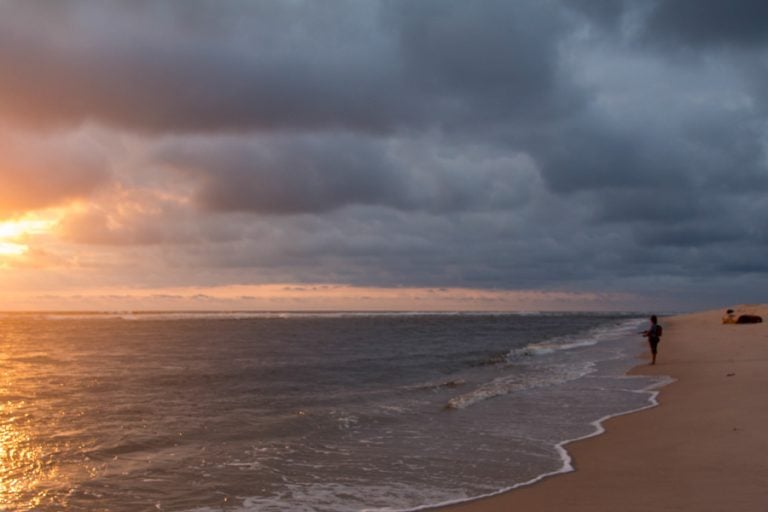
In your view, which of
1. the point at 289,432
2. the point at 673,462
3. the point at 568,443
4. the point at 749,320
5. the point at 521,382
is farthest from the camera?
the point at 749,320

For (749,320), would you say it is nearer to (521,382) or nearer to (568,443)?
(521,382)

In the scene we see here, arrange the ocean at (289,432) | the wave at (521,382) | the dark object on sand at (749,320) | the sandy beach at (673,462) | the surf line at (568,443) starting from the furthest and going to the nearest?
the dark object on sand at (749,320), the wave at (521,382), the ocean at (289,432), the surf line at (568,443), the sandy beach at (673,462)

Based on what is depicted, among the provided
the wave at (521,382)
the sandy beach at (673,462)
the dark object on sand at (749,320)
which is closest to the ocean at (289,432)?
the wave at (521,382)

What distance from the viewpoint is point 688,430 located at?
13.7 metres

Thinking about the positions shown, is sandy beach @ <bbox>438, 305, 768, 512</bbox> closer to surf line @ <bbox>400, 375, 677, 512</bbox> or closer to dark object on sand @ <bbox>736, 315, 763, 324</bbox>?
surf line @ <bbox>400, 375, 677, 512</bbox>

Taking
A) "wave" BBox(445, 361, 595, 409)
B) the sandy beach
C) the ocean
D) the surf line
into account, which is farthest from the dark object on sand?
the sandy beach

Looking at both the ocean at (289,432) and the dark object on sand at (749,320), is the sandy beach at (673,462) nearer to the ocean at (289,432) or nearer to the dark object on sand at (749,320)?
the ocean at (289,432)

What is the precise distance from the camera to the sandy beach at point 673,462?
887 cm

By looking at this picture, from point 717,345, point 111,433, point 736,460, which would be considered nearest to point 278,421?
point 111,433

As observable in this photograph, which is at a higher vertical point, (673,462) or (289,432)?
(673,462)

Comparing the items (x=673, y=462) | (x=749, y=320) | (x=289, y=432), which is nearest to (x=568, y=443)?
(x=673, y=462)

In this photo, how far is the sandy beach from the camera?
8.87 meters

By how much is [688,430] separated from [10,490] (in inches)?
513

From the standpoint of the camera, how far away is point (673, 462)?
11062mm
